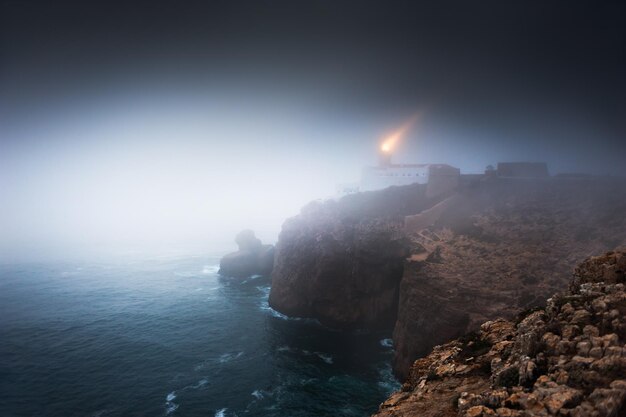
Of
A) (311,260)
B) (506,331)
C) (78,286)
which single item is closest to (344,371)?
(311,260)

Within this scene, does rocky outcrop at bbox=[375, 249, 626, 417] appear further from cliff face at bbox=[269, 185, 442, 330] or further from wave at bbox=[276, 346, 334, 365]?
cliff face at bbox=[269, 185, 442, 330]

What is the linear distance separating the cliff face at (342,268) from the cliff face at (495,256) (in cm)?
746

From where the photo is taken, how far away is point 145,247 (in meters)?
182

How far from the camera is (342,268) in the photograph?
6800cm

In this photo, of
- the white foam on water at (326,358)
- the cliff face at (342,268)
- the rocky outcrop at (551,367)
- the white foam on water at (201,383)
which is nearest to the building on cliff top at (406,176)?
the cliff face at (342,268)

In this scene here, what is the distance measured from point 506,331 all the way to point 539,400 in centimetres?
1044

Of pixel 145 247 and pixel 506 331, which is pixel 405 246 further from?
pixel 145 247

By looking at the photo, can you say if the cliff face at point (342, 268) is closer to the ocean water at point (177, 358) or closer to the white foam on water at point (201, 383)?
the ocean water at point (177, 358)

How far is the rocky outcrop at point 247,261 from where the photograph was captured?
346 ft

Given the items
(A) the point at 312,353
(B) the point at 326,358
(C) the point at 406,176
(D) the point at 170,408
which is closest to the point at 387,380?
(B) the point at 326,358

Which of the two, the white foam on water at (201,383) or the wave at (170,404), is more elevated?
the wave at (170,404)

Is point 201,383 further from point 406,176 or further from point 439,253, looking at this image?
point 406,176

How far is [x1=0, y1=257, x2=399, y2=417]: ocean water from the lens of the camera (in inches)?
1650

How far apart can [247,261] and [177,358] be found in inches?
2129
